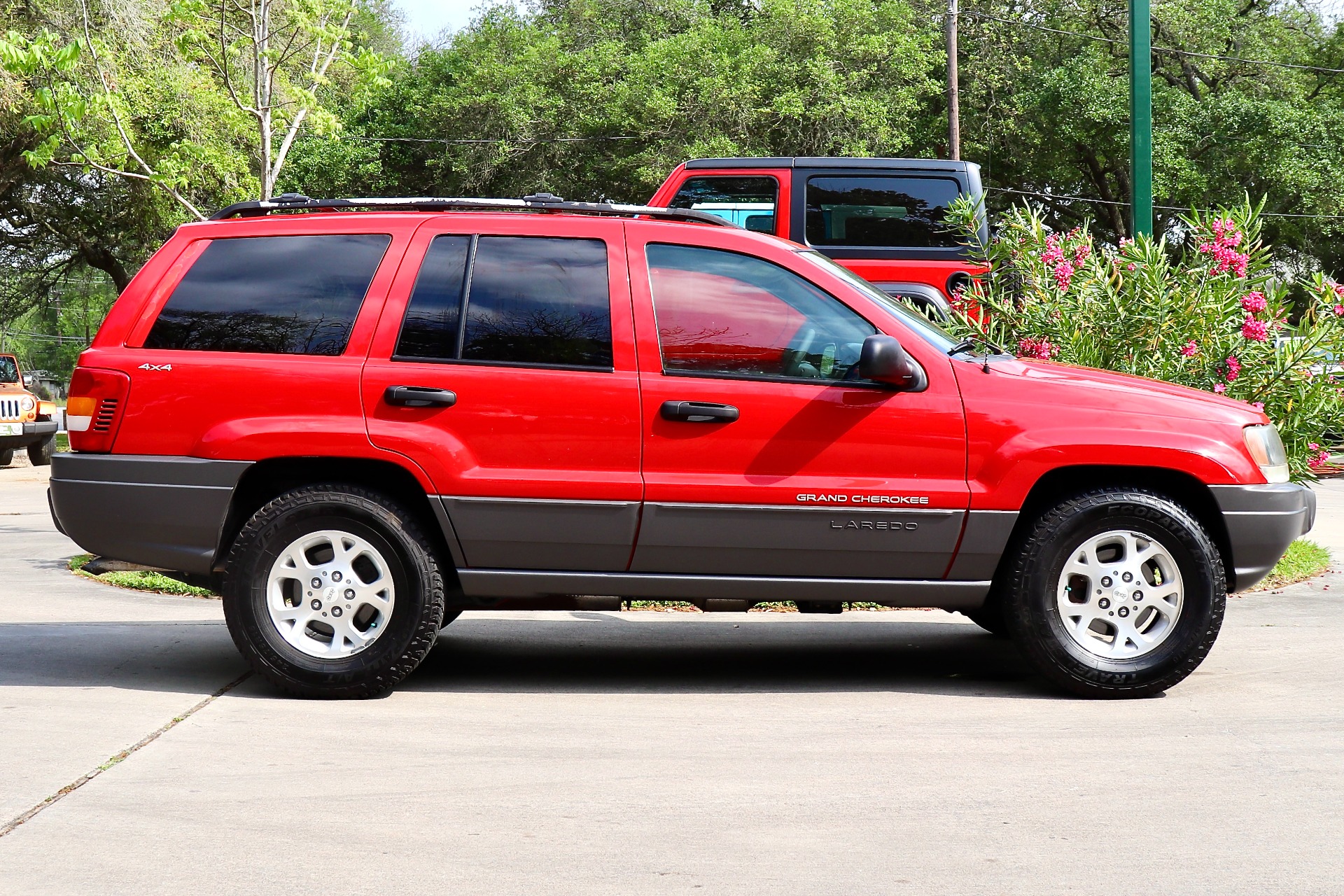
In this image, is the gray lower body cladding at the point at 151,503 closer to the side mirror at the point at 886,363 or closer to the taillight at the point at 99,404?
the taillight at the point at 99,404

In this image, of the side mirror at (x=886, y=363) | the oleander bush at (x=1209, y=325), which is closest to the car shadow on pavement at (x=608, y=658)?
the side mirror at (x=886, y=363)

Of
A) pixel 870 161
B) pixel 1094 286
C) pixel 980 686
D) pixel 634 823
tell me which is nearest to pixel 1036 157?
pixel 870 161

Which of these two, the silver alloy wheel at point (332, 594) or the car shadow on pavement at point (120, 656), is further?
the car shadow on pavement at point (120, 656)

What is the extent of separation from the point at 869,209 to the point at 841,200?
0.77 ft

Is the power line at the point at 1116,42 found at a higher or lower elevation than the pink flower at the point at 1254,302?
higher

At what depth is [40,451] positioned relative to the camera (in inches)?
883

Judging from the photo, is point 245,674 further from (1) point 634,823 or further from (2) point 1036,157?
(2) point 1036,157

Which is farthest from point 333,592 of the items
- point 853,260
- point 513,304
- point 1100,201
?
point 1100,201

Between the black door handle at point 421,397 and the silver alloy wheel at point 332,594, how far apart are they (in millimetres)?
587

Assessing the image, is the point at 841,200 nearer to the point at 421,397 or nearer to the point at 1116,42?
the point at 421,397

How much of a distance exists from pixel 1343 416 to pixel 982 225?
3056 mm

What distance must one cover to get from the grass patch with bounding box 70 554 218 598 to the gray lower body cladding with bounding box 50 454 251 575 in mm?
2986

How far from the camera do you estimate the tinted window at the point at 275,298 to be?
18.9 ft

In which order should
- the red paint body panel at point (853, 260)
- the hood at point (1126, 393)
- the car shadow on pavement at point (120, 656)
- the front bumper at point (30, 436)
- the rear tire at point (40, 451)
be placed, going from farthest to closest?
the rear tire at point (40, 451) → the front bumper at point (30, 436) → the red paint body panel at point (853, 260) → the car shadow on pavement at point (120, 656) → the hood at point (1126, 393)
